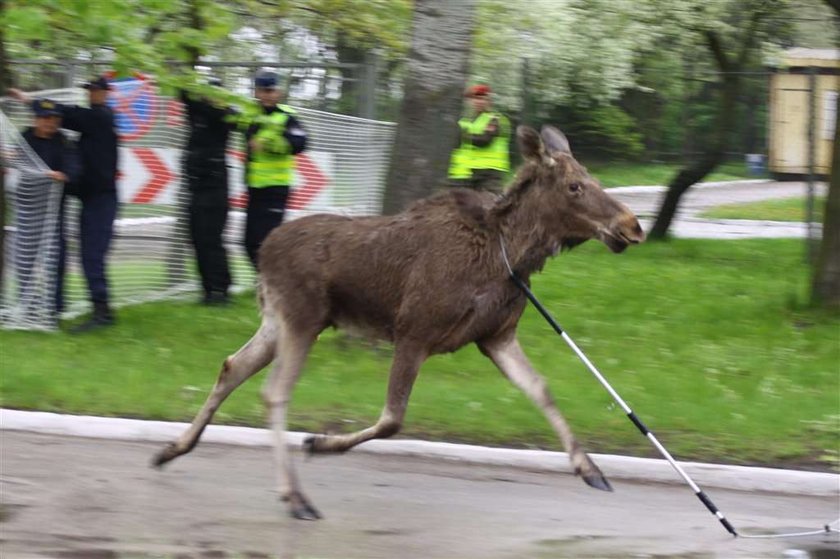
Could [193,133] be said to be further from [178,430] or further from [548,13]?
[548,13]

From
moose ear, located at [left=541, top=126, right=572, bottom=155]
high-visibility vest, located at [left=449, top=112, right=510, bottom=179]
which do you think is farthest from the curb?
high-visibility vest, located at [left=449, top=112, right=510, bottom=179]

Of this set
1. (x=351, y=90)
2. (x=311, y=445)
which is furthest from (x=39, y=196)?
(x=311, y=445)

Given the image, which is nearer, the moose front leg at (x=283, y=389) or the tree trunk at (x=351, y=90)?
the moose front leg at (x=283, y=389)

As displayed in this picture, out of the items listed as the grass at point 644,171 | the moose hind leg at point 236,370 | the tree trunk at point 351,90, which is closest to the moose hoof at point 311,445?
the moose hind leg at point 236,370

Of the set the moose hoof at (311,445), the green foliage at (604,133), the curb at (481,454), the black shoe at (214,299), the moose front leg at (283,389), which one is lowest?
the black shoe at (214,299)

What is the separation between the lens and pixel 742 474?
7941 mm

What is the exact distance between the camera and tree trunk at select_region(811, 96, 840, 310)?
37.5 ft

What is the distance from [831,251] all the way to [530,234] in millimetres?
5391

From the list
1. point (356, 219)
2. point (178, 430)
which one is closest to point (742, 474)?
point (356, 219)

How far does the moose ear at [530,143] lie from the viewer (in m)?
6.87

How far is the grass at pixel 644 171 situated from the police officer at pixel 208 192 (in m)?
5.94

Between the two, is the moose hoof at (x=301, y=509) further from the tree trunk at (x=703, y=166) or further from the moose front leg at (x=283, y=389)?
the tree trunk at (x=703, y=166)

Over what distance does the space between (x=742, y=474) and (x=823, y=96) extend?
7.29 meters

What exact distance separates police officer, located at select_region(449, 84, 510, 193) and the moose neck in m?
5.82
